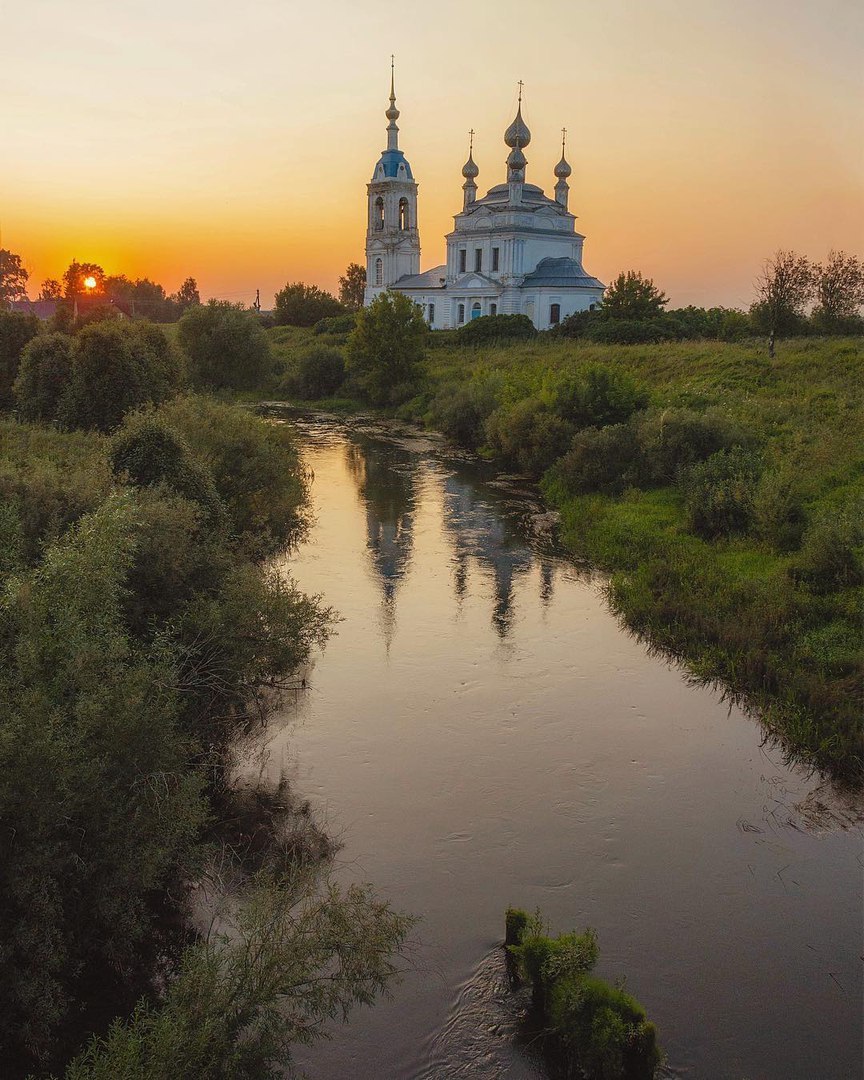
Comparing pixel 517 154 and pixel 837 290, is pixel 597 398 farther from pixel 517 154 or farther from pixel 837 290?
pixel 517 154

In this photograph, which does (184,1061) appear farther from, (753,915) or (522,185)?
(522,185)

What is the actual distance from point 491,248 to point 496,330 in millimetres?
14538

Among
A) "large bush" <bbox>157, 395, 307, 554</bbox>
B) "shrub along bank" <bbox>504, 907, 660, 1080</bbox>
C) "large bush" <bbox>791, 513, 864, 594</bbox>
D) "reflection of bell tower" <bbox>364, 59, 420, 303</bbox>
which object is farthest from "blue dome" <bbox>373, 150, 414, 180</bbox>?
"shrub along bank" <bbox>504, 907, 660, 1080</bbox>

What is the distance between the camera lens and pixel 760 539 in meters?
17.5

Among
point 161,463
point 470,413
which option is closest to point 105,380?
point 161,463

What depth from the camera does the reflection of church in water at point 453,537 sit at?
1739 cm

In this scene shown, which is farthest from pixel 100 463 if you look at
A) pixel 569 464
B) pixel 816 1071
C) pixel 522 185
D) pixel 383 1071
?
pixel 522 185

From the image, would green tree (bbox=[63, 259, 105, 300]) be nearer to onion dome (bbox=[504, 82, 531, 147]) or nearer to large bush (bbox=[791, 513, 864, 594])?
onion dome (bbox=[504, 82, 531, 147])

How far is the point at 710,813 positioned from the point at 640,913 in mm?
2088

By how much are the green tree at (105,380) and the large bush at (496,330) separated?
29.1 metres

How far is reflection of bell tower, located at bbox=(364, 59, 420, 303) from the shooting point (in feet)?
232

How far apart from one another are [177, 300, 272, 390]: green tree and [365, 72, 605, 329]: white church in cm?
2248

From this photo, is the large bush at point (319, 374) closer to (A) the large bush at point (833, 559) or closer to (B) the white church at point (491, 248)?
(B) the white church at point (491, 248)

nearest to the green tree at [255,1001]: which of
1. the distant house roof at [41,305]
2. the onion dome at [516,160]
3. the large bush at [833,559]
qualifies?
A: the large bush at [833,559]
